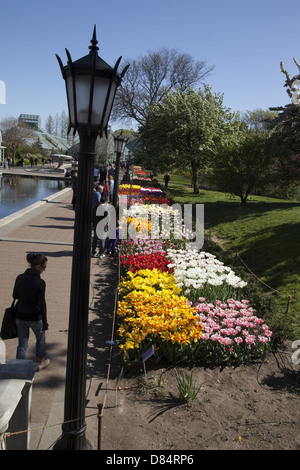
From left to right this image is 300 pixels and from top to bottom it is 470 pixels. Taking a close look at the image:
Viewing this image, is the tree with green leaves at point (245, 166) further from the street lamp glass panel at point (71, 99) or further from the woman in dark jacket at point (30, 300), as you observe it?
the street lamp glass panel at point (71, 99)

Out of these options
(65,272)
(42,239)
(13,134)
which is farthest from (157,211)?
(13,134)

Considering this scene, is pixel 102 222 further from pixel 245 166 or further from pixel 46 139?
pixel 46 139

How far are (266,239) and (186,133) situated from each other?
15612 millimetres

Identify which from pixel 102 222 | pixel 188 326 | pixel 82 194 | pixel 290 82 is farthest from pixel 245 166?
pixel 82 194

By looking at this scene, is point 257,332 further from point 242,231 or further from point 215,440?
point 242,231

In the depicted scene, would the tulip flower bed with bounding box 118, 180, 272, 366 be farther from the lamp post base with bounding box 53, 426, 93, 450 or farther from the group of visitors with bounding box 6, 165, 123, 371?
the lamp post base with bounding box 53, 426, 93, 450

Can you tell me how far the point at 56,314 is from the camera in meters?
6.54

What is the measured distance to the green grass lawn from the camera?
8703mm

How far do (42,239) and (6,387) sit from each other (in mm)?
8915

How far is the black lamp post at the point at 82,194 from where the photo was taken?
2809mm

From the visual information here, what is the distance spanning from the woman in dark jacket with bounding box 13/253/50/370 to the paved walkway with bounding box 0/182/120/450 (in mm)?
542

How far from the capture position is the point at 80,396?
3.18 meters

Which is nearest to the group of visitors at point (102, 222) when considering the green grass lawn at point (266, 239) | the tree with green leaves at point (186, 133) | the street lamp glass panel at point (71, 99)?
the green grass lawn at point (266, 239)

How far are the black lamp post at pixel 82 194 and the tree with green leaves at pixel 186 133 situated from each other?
74.7ft
